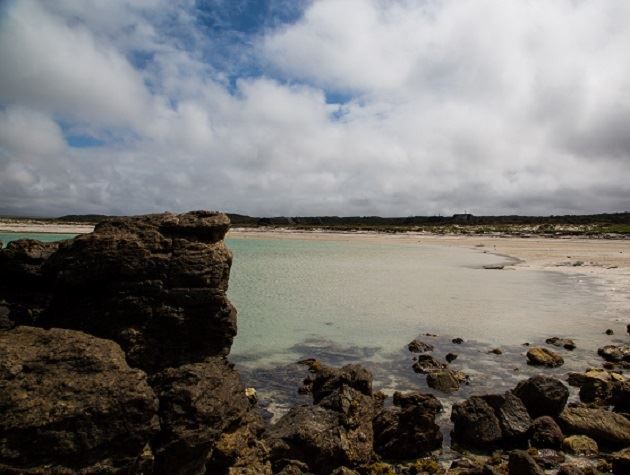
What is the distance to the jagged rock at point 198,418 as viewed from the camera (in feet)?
20.1

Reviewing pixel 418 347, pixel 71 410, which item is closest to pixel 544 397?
pixel 418 347

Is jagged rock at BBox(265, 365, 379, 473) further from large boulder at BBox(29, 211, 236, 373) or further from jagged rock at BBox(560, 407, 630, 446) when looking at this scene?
jagged rock at BBox(560, 407, 630, 446)

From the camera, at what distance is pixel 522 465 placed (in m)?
7.27

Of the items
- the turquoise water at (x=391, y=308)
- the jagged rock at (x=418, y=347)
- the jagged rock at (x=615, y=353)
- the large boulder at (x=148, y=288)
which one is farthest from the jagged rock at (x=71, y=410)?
the jagged rock at (x=615, y=353)

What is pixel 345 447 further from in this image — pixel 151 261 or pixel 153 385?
pixel 151 261

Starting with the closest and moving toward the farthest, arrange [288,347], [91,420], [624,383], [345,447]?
[91,420]
[345,447]
[624,383]
[288,347]

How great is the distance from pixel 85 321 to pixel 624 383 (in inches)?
447

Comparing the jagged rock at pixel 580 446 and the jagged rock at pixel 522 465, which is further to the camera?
the jagged rock at pixel 580 446

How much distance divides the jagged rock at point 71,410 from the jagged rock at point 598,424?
26.1 ft

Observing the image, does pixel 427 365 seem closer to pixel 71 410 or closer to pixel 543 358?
pixel 543 358

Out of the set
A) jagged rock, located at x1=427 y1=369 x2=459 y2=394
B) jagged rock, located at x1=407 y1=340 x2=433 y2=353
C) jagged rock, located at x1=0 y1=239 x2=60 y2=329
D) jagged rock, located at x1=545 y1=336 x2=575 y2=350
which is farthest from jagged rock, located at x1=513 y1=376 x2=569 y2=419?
jagged rock, located at x1=0 y1=239 x2=60 y2=329

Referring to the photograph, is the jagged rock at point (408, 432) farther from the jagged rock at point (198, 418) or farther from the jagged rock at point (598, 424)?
the jagged rock at point (598, 424)

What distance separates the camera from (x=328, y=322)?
63.9ft

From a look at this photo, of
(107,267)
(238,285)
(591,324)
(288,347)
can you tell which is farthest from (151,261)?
(238,285)
